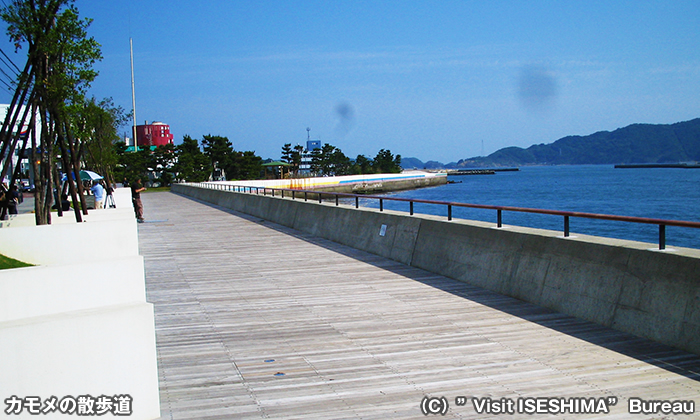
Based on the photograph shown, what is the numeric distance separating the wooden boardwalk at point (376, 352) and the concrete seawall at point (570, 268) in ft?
0.82

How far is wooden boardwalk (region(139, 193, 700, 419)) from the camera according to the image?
20.1 ft

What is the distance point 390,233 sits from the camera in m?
15.9

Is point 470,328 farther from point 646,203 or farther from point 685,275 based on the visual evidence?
point 646,203

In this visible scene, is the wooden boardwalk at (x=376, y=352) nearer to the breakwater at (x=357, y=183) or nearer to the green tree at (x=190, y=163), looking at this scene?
the breakwater at (x=357, y=183)

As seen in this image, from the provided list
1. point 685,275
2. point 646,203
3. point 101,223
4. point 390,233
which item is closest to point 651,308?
point 685,275

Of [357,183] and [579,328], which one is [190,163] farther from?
→ [579,328]

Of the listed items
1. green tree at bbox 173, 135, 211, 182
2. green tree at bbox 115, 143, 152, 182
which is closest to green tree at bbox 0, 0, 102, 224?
green tree at bbox 115, 143, 152, 182

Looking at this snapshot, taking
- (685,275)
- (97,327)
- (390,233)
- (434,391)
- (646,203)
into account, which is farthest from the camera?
(646,203)

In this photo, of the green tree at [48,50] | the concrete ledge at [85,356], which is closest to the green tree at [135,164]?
the green tree at [48,50]

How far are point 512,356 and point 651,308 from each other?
1823mm

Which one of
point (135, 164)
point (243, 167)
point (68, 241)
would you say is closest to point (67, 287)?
point (68, 241)

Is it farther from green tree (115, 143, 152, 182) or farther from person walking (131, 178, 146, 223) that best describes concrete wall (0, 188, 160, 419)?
green tree (115, 143, 152, 182)

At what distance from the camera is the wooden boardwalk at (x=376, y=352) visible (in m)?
6.14

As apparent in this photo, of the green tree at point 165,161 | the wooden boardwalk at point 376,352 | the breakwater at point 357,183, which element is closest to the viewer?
the wooden boardwalk at point 376,352
